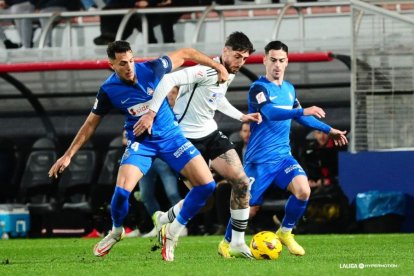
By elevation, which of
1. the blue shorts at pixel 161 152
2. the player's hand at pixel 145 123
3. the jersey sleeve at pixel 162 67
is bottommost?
the blue shorts at pixel 161 152

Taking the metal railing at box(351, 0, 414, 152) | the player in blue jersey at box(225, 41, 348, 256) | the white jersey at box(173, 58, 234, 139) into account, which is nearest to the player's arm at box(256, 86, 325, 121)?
the player in blue jersey at box(225, 41, 348, 256)

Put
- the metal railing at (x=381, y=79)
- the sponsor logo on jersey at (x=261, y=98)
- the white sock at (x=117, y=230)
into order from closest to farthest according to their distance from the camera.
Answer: the white sock at (x=117, y=230) → the sponsor logo on jersey at (x=261, y=98) → the metal railing at (x=381, y=79)

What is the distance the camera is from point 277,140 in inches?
511

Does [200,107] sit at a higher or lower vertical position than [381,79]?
higher

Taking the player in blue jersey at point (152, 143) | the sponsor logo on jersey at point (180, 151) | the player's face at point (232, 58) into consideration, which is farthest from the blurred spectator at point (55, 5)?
the sponsor logo on jersey at point (180, 151)

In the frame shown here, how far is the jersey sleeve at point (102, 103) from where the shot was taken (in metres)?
11.4

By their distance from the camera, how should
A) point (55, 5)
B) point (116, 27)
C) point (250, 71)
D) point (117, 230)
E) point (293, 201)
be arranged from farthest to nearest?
point (55, 5)
point (116, 27)
point (250, 71)
point (293, 201)
point (117, 230)

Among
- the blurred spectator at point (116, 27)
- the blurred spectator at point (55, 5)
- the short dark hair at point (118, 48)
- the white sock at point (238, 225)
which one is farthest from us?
the blurred spectator at point (55, 5)

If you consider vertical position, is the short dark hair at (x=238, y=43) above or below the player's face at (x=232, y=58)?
above

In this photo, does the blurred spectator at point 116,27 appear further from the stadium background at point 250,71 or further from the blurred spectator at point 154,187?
the blurred spectator at point 154,187

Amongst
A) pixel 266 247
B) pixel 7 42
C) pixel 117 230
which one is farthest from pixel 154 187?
pixel 266 247

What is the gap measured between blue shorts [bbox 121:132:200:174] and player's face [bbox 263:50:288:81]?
6.09ft

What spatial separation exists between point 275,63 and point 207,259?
2.26 m

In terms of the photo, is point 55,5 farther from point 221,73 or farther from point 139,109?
point 221,73
